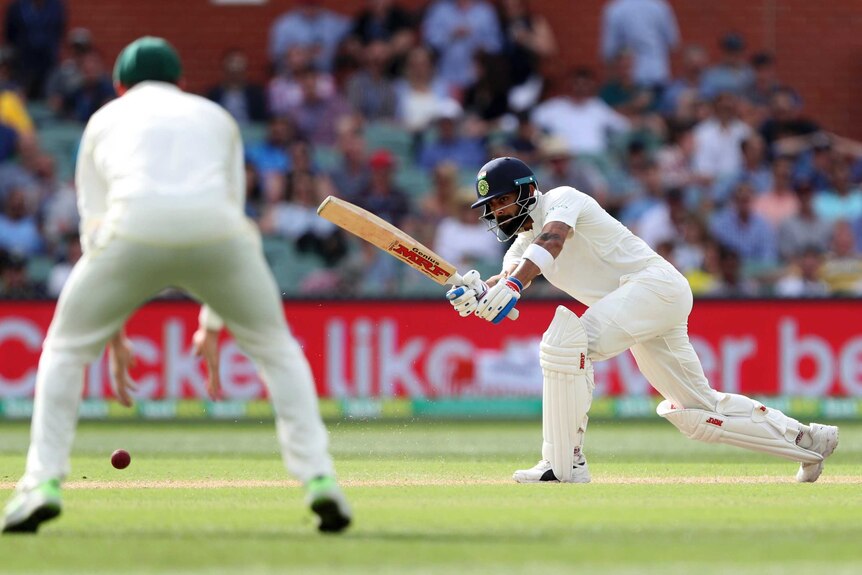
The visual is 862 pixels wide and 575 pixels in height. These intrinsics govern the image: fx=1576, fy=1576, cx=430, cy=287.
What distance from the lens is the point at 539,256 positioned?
7.15 meters

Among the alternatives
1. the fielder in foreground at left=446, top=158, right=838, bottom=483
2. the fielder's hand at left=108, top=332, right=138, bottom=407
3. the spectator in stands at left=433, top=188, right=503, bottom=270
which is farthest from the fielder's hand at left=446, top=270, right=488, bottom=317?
the spectator in stands at left=433, top=188, right=503, bottom=270

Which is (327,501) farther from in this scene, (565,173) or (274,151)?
(274,151)

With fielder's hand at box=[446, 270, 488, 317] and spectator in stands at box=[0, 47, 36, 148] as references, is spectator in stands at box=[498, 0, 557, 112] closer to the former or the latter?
spectator in stands at box=[0, 47, 36, 148]

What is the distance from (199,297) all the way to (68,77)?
11.2 meters

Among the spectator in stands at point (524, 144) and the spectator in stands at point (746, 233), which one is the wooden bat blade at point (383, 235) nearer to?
the spectator in stands at point (524, 144)

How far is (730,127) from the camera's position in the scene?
15.7 metres

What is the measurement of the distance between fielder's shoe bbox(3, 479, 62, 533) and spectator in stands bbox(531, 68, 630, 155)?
10904mm

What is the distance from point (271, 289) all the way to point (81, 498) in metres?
1.95

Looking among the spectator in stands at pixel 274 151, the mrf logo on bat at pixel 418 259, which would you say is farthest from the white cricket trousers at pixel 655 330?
the spectator in stands at pixel 274 151

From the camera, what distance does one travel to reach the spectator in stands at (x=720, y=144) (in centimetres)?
1565

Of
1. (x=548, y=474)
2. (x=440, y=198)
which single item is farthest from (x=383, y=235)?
(x=440, y=198)

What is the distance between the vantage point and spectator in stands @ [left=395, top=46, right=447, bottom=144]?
15.7 metres

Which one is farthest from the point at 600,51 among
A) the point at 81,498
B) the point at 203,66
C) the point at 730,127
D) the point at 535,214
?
the point at 81,498

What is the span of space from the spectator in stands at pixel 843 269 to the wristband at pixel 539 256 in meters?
7.36
